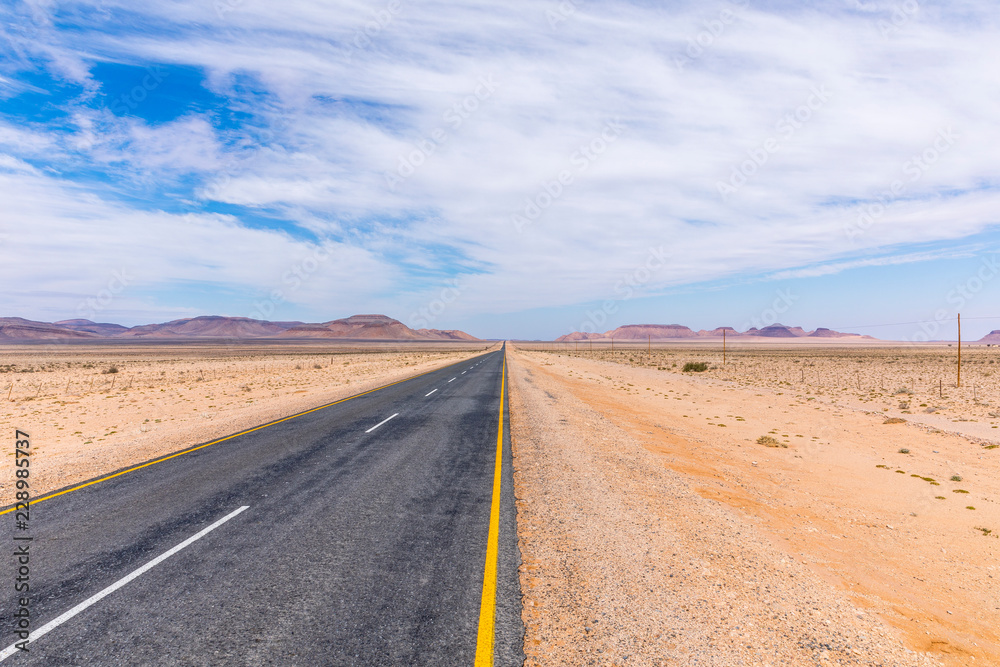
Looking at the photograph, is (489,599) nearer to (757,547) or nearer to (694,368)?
(757,547)

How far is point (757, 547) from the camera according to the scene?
19.1 feet

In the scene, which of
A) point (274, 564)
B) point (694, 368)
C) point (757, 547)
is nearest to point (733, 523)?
point (757, 547)

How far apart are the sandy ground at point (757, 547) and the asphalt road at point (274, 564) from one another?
701 millimetres

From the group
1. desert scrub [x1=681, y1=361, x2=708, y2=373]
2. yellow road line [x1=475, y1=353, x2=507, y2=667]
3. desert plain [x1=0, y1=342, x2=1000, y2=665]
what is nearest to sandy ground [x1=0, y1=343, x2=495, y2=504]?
desert plain [x1=0, y1=342, x2=1000, y2=665]

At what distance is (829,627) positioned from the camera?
4.16 meters

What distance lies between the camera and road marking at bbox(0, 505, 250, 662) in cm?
380

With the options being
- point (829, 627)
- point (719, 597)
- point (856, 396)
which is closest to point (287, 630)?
point (719, 597)

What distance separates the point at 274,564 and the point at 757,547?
5.67 m

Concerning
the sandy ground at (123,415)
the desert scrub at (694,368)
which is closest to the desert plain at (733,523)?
the sandy ground at (123,415)

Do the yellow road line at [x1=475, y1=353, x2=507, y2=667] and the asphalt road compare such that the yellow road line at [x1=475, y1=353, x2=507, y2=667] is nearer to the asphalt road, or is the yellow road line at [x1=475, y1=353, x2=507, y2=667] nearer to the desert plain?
the asphalt road

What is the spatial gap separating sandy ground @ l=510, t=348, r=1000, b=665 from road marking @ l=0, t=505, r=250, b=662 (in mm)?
3990

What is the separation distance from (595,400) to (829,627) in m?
16.5

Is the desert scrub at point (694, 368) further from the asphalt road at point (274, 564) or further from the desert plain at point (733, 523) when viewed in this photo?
the asphalt road at point (274, 564)

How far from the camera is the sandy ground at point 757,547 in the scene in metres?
3.96
